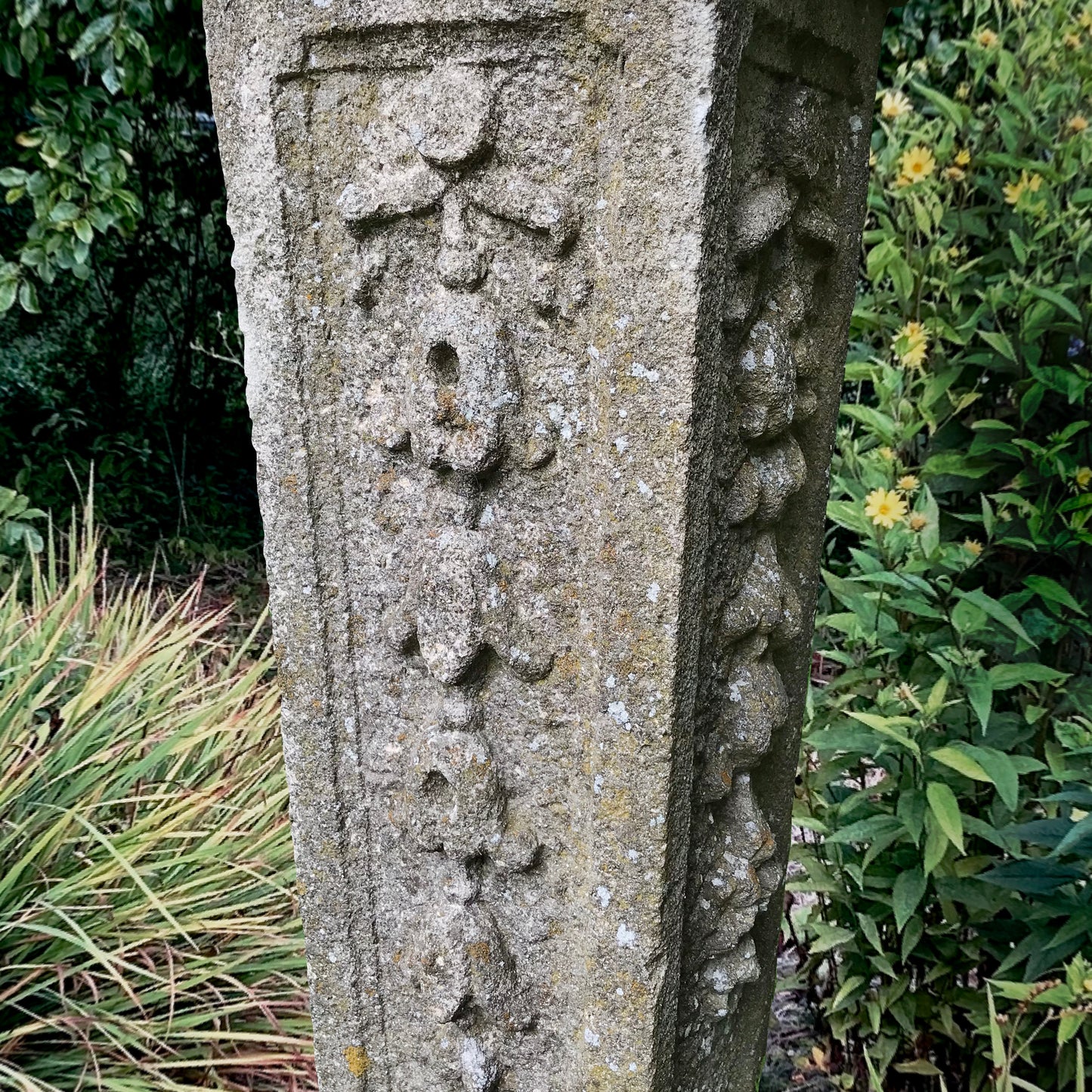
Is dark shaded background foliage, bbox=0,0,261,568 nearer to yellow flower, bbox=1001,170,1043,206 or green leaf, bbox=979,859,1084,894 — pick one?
yellow flower, bbox=1001,170,1043,206

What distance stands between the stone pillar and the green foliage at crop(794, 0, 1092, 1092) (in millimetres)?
446

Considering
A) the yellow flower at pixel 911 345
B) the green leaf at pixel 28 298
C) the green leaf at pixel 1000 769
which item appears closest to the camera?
the green leaf at pixel 1000 769

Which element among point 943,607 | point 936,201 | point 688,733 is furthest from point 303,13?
point 943,607

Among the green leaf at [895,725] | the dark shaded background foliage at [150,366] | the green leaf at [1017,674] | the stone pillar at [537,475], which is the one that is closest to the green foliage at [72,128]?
the dark shaded background foliage at [150,366]

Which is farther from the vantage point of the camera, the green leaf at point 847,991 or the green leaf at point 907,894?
the green leaf at point 847,991

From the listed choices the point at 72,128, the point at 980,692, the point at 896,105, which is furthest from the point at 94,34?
the point at 980,692

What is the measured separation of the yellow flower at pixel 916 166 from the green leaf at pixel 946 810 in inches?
40.2

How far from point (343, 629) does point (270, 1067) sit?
1.19 metres

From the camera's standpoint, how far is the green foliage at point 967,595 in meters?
1.54

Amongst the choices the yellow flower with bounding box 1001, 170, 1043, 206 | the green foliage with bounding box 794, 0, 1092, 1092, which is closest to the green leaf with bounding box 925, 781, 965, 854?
the green foliage with bounding box 794, 0, 1092, 1092

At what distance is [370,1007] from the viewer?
50.0 inches

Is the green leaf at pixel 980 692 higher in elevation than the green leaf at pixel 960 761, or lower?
higher

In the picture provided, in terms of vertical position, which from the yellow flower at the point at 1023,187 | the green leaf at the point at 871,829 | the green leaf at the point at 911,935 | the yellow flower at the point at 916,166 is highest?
the yellow flower at the point at 916,166

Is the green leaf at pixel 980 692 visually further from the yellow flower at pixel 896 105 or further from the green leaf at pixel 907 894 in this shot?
the yellow flower at pixel 896 105
